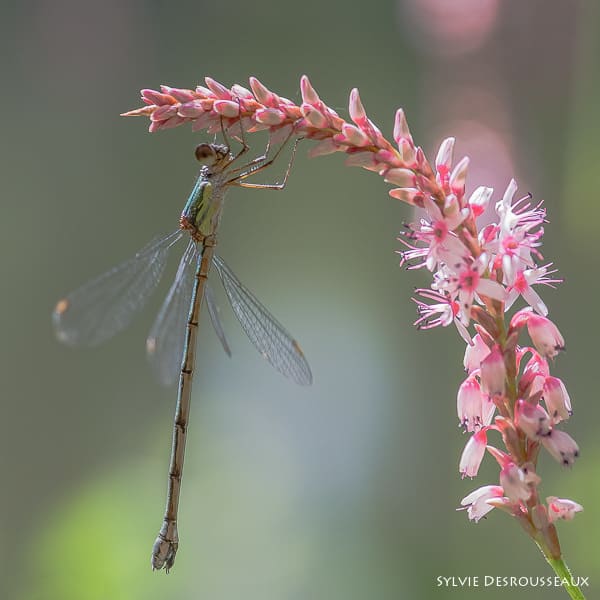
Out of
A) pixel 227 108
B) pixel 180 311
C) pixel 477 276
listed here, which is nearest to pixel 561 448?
pixel 477 276

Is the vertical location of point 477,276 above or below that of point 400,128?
below

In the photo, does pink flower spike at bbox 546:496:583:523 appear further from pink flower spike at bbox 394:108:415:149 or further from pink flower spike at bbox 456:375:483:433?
pink flower spike at bbox 394:108:415:149

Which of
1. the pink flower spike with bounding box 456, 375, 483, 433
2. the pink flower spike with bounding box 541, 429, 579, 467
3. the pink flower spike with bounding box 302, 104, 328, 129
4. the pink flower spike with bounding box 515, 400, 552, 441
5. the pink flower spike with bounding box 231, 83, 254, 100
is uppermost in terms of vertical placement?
the pink flower spike with bounding box 231, 83, 254, 100

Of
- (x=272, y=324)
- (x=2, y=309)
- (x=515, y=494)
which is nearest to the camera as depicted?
(x=515, y=494)

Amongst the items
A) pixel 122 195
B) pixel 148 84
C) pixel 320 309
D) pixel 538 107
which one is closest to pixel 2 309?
pixel 122 195

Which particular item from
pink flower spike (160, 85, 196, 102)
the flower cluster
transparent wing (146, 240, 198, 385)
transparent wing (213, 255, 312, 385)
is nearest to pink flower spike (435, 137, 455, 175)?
the flower cluster

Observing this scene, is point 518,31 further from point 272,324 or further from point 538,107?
point 272,324

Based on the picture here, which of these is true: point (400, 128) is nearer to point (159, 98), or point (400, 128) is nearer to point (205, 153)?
point (159, 98)
